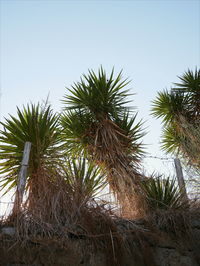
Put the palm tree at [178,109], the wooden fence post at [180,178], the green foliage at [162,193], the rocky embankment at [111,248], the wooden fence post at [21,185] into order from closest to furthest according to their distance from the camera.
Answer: the rocky embankment at [111,248], the wooden fence post at [21,185], the green foliage at [162,193], the wooden fence post at [180,178], the palm tree at [178,109]

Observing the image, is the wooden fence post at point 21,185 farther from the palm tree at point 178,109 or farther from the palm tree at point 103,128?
the palm tree at point 178,109

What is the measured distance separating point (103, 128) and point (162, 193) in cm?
182

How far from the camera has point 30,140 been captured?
3869 mm

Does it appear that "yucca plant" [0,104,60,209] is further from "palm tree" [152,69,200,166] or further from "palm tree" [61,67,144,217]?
"palm tree" [152,69,200,166]

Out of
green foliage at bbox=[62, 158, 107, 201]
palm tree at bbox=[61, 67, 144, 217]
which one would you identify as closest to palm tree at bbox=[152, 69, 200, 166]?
palm tree at bbox=[61, 67, 144, 217]

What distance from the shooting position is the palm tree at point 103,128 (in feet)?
15.8

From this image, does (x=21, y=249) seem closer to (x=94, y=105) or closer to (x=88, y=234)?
(x=88, y=234)

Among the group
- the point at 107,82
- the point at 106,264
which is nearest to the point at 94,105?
the point at 107,82

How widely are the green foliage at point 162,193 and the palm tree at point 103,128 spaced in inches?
17.9

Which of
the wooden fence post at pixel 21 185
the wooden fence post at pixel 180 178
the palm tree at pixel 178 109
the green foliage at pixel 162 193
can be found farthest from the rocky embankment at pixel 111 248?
the palm tree at pixel 178 109

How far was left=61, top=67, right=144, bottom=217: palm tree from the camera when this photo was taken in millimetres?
4828

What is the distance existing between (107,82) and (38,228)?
388cm

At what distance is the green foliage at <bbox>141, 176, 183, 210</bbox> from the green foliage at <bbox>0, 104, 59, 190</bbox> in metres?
1.66

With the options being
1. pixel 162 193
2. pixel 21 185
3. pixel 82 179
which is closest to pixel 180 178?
pixel 162 193
